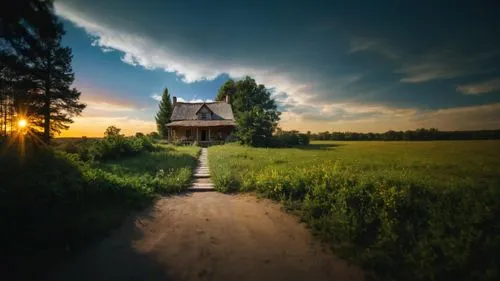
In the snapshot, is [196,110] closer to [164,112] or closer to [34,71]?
[164,112]

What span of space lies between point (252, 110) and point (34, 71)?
79.2 ft

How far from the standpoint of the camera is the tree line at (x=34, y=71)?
6020 millimetres

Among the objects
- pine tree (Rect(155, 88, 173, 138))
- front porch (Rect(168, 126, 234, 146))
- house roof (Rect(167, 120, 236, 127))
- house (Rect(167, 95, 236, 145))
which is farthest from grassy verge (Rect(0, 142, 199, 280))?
pine tree (Rect(155, 88, 173, 138))

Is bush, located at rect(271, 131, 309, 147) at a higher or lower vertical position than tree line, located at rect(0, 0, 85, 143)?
lower

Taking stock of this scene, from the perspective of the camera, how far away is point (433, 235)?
452 cm

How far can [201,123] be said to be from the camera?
3666 centimetres

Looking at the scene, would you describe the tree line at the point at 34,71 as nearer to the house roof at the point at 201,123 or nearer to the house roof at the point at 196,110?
the house roof at the point at 201,123

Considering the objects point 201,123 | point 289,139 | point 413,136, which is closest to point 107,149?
point 201,123

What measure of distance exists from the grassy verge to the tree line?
3.58 m

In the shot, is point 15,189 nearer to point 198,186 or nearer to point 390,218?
point 198,186

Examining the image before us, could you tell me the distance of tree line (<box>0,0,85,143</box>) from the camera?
6.02m

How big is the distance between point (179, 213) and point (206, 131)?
1262 inches

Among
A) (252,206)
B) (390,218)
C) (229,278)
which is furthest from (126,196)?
(390,218)

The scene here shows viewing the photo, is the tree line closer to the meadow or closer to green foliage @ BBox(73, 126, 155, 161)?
green foliage @ BBox(73, 126, 155, 161)
